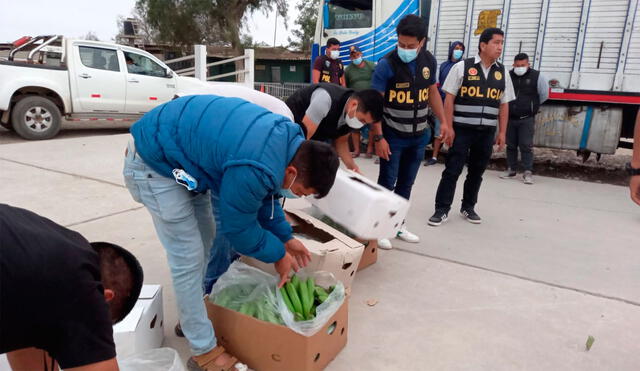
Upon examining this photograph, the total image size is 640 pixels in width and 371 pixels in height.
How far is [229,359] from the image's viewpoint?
1.95 metres

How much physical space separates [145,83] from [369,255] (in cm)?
695

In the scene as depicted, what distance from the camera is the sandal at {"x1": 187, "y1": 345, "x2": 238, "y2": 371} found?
75.4 inches

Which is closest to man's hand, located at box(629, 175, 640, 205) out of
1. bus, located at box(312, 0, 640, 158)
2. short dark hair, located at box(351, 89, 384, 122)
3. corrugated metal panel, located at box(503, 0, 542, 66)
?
short dark hair, located at box(351, 89, 384, 122)

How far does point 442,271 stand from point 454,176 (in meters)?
1.14

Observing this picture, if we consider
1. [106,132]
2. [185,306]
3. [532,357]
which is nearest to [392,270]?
[532,357]

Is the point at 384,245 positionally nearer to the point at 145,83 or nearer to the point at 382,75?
the point at 382,75

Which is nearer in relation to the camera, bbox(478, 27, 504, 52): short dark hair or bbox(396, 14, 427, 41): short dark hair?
bbox(396, 14, 427, 41): short dark hair

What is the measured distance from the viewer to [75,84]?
7730mm

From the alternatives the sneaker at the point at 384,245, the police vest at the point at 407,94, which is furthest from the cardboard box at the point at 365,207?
the police vest at the point at 407,94

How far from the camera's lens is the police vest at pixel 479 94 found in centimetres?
366

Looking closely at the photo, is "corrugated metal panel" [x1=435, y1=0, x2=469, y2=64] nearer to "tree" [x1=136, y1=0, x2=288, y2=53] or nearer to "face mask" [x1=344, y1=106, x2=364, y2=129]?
"face mask" [x1=344, y1=106, x2=364, y2=129]

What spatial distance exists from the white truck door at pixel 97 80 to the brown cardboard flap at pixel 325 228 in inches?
259

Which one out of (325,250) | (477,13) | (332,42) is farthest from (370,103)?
(477,13)

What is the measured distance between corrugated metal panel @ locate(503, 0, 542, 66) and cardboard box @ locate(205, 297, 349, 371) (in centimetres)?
535
